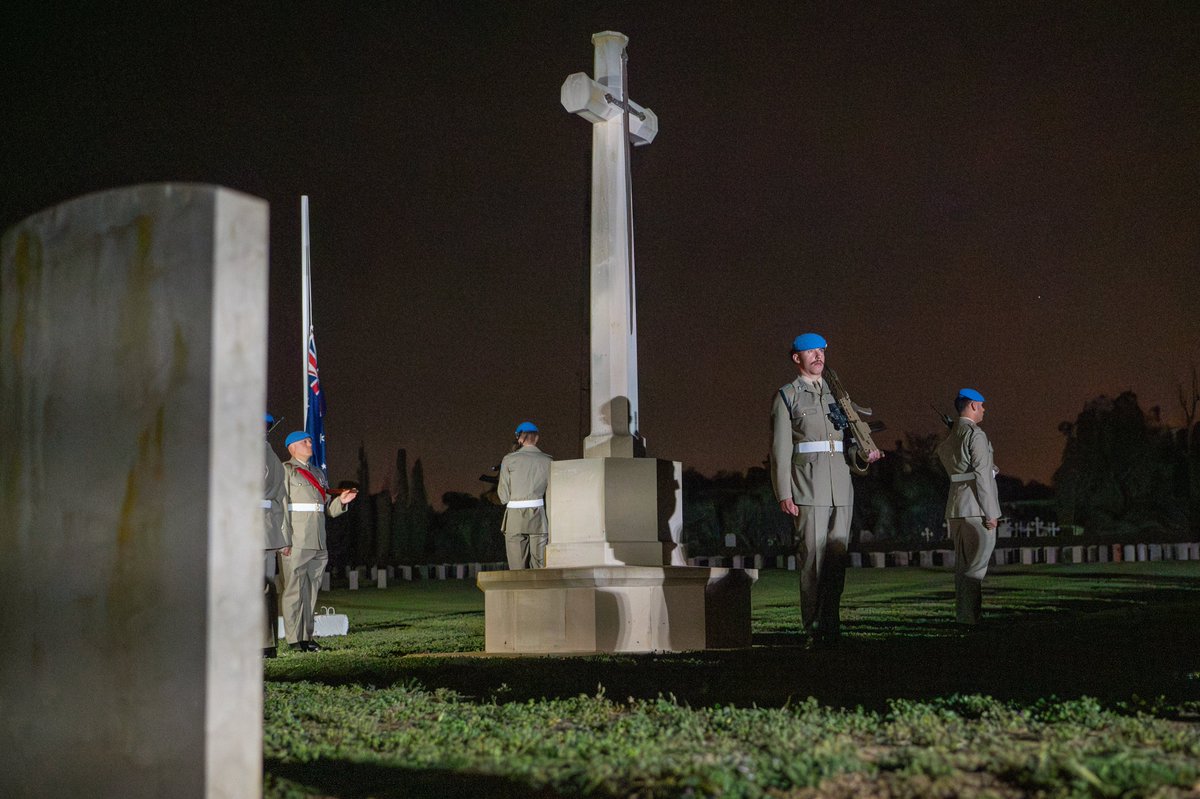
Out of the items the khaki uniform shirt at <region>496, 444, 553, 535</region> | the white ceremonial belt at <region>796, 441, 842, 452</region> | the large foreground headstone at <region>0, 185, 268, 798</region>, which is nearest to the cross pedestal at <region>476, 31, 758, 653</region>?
the white ceremonial belt at <region>796, 441, 842, 452</region>

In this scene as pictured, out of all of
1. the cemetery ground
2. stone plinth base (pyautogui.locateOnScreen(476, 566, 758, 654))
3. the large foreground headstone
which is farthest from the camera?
stone plinth base (pyautogui.locateOnScreen(476, 566, 758, 654))

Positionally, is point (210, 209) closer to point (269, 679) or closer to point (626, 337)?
point (269, 679)

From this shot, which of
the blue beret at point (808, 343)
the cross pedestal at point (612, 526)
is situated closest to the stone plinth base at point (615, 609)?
the cross pedestal at point (612, 526)

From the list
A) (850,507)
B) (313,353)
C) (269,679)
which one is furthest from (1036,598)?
(269,679)

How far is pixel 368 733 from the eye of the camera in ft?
16.2

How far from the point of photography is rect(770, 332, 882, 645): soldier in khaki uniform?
363 inches

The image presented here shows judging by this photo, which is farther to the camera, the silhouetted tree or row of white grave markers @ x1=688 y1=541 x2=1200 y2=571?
the silhouetted tree

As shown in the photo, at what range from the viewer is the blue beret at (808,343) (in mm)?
9438

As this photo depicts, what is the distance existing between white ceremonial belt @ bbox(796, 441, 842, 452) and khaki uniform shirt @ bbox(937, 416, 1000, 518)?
2.39 m

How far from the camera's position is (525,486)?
1346 cm

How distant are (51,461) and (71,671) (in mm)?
537

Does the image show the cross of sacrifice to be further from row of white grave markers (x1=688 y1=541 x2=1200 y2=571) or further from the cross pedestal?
row of white grave markers (x1=688 y1=541 x2=1200 y2=571)

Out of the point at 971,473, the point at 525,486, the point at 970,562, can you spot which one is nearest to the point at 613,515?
the point at 970,562

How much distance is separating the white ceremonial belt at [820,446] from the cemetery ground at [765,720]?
139cm
